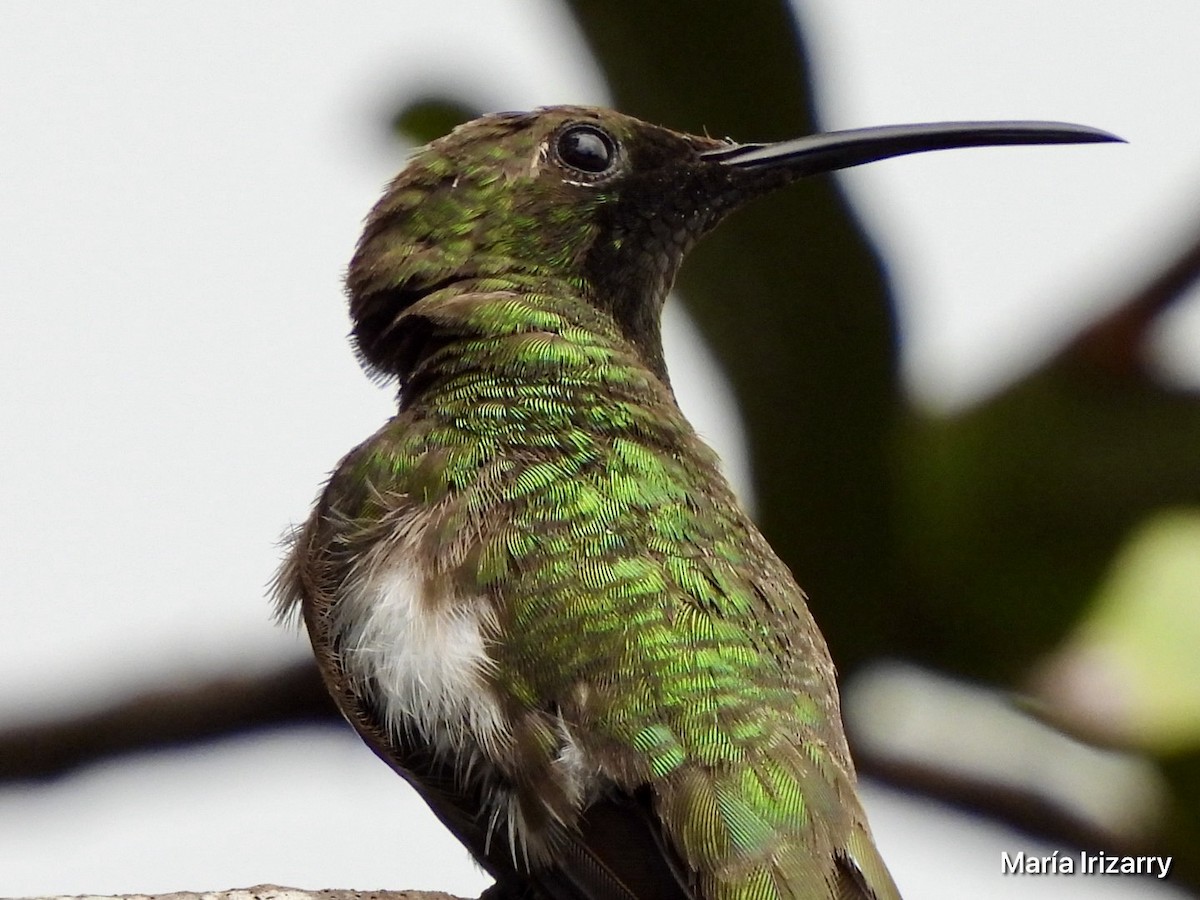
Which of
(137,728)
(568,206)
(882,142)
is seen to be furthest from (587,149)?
(137,728)

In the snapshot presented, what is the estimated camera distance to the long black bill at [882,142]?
3.75 meters

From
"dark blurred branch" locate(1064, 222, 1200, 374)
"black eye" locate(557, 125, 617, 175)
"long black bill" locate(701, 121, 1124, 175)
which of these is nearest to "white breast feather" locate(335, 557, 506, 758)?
"black eye" locate(557, 125, 617, 175)

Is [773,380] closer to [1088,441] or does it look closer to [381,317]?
[1088,441]

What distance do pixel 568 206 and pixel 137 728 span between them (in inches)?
58.2

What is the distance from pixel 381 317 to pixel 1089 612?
2264 millimetres

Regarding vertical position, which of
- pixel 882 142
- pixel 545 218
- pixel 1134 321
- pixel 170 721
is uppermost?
pixel 545 218

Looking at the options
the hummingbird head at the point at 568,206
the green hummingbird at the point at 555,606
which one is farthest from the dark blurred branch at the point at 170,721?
the hummingbird head at the point at 568,206

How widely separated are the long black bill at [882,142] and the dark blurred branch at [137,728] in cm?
162

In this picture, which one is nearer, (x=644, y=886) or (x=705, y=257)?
(x=644, y=886)


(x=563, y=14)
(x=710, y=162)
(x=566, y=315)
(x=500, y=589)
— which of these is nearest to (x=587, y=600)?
(x=500, y=589)

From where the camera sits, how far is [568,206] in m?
3.69

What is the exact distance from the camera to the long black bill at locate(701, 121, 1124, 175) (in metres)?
3.75

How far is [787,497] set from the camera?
Answer: 178 inches

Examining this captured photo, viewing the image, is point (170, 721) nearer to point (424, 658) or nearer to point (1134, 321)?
point (424, 658)
